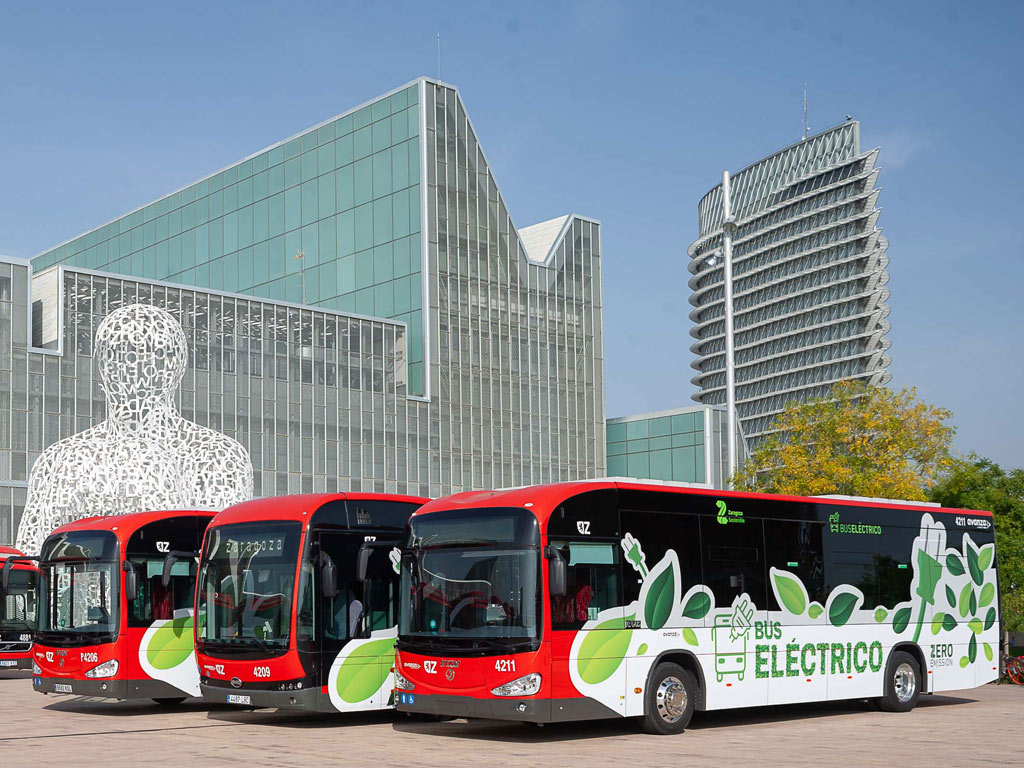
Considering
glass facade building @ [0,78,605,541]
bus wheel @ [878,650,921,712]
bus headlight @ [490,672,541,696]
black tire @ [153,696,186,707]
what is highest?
glass facade building @ [0,78,605,541]

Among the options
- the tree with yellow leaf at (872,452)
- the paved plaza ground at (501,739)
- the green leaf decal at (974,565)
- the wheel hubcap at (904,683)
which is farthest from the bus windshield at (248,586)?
the tree with yellow leaf at (872,452)

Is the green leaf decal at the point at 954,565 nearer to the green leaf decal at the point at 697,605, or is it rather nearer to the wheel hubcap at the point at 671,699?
the green leaf decal at the point at 697,605

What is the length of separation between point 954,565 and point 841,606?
9.75ft

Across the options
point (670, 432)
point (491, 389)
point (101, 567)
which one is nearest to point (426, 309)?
point (491, 389)

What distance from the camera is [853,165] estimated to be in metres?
139

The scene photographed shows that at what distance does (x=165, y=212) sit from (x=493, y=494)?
7098 centimetres

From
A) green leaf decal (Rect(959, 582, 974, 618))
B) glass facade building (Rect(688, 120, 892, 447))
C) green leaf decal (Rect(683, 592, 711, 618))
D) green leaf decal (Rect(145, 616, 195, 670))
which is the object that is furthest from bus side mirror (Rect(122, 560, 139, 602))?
glass facade building (Rect(688, 120, 892, 447))

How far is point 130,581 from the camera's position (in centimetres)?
1892

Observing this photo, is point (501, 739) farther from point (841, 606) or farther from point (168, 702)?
point (168, 702)

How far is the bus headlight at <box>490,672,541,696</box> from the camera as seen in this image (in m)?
14.5

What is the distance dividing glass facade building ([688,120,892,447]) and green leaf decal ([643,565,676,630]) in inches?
4831

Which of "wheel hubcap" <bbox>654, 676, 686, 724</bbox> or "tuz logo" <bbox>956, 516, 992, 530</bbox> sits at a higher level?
"tuz logo" <bbox>956, 516, 992, 530</bbox>

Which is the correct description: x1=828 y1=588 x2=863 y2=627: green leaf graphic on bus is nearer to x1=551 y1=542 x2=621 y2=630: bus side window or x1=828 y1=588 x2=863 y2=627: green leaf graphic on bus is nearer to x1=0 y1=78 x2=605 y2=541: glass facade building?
x1=551 y1=542 x2=621 y2=630: bus side window

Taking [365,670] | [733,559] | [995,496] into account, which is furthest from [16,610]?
[995,496]
